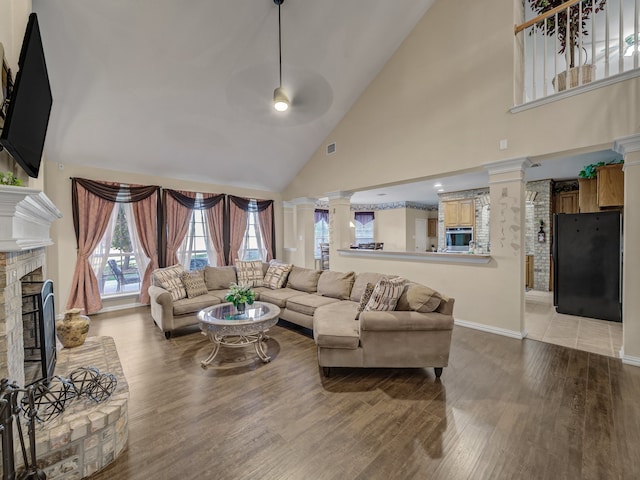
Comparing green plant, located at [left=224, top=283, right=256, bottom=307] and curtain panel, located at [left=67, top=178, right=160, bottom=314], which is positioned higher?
curtain panel, located at [left=67, top=178, right=160, bottom=314]

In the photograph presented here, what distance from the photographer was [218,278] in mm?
4781

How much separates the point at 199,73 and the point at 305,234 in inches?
163

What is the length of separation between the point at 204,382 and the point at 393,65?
17.5 feet

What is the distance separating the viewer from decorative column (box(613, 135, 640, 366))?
9.30ft

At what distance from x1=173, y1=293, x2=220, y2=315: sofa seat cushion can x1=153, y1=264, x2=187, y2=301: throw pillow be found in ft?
0.36

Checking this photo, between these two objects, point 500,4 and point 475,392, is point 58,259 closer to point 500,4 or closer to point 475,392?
point 475,392

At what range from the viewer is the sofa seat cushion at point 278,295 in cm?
415

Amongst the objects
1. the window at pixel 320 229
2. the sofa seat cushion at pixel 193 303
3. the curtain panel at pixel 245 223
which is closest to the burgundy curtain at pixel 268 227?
the curtain panel at pixel 245 223

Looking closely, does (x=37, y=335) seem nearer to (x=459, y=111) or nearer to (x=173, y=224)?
(x=173, y=224)

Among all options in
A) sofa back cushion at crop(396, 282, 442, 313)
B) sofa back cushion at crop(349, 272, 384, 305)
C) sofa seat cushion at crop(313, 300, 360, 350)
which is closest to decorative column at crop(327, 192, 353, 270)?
sofa back cushion at crop(349, 272, 384, 305)

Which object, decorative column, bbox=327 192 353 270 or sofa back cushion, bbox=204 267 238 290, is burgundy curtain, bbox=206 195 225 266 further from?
decorative column, bbox=327 192 353 270

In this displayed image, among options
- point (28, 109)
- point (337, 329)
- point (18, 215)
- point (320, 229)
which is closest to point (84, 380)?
point (18, 215)

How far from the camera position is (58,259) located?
4.54 metres

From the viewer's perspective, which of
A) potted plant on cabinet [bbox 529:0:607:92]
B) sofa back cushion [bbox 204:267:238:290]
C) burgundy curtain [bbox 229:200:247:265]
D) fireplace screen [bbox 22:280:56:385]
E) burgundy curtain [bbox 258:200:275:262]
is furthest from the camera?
burgundy curtain [bbox 258:200:275:262]
